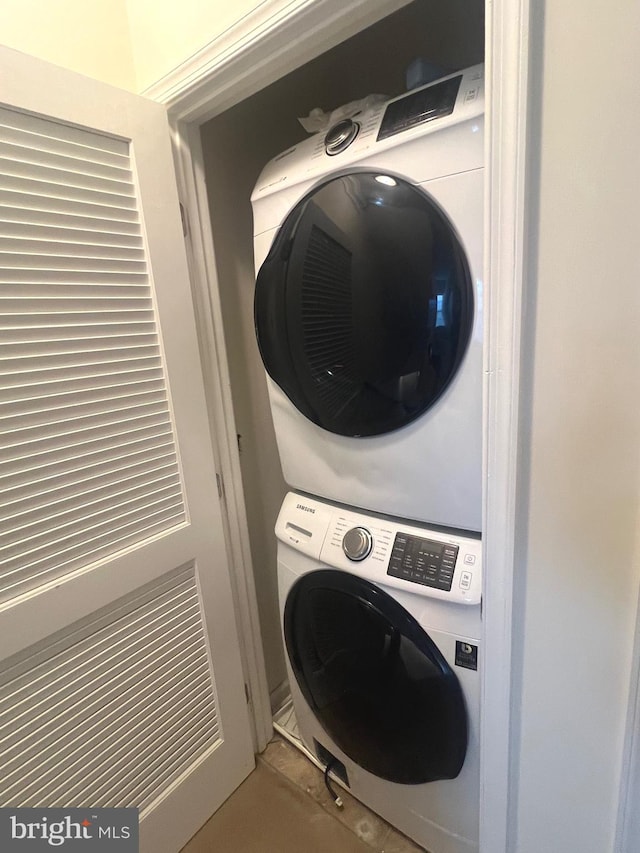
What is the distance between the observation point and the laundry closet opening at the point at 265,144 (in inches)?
50.2

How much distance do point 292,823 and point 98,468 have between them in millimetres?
1160

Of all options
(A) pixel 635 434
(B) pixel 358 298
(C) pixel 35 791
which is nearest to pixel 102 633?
(C) pixel 35 791

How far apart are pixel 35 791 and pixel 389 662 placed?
78 centimetres

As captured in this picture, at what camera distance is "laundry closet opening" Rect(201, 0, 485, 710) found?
4.18ft

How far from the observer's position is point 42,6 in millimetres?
946

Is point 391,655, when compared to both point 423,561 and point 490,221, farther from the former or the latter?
point 490,221

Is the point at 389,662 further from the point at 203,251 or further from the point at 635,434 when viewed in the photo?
the point at 203,251

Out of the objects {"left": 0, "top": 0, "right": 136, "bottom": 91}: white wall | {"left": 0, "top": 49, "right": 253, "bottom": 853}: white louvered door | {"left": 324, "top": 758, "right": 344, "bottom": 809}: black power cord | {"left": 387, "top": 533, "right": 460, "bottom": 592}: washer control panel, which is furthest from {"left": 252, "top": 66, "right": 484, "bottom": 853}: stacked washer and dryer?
{"left": 0, "top": 0, "right": 136, "bottom": 91}: white wall

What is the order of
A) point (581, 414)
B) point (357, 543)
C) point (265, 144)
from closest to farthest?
point (581, 414) < point (357, 543) < point (265, 144)

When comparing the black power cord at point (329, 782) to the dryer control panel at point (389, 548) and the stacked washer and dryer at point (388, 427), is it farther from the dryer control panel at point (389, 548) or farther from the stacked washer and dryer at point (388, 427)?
the dryer control panel at point (389, 548)

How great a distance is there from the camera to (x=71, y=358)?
0.92 m

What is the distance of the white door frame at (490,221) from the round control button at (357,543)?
0.36m

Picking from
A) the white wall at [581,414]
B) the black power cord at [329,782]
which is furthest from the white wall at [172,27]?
the black power cord at [329,782]

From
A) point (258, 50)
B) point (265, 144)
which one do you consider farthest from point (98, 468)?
point (265, 144)
